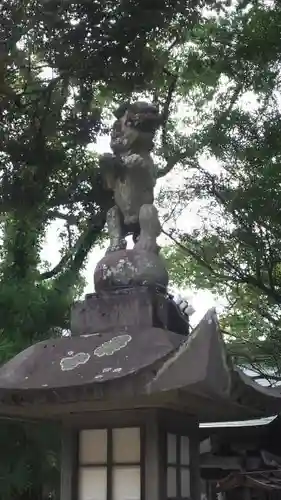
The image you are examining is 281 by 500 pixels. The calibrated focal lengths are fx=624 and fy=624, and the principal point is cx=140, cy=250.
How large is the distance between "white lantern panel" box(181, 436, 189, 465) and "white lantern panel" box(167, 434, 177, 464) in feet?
0.34

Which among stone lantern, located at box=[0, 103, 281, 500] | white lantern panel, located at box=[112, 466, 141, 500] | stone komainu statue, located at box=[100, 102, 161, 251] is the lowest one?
white lantern panel, located at box=[112, 466, 141, 500]

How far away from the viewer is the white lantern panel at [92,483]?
3.67 metres

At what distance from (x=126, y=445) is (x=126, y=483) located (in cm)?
21

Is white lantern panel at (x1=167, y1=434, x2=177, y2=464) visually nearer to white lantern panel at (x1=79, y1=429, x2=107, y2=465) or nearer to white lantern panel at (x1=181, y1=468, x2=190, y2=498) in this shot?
white lantern panel at (x1=181, y1=468, x2=190, y2=498)

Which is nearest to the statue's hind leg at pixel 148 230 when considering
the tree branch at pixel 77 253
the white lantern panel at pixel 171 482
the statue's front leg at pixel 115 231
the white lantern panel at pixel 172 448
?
the statue's front leg at pixel 115 231

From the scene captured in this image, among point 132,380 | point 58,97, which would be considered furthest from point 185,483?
point 58,97

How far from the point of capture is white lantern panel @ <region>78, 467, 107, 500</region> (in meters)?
3.67

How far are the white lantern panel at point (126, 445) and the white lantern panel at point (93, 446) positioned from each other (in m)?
0.08

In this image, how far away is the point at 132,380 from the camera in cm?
323

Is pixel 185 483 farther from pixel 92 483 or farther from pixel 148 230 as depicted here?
pixel 148 230

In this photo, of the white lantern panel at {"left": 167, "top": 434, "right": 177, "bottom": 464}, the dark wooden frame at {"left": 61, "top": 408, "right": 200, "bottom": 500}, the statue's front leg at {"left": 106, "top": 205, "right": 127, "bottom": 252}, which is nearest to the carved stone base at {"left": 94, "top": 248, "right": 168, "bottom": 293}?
the statue's front leg at {"left": 106, "top": 205, "right": 127, "bottom": 252}

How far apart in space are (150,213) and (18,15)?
2.31 meters

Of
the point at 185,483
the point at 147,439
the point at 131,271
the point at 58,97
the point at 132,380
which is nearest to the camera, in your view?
the point at 132,380

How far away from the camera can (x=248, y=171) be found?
8.29 meters
